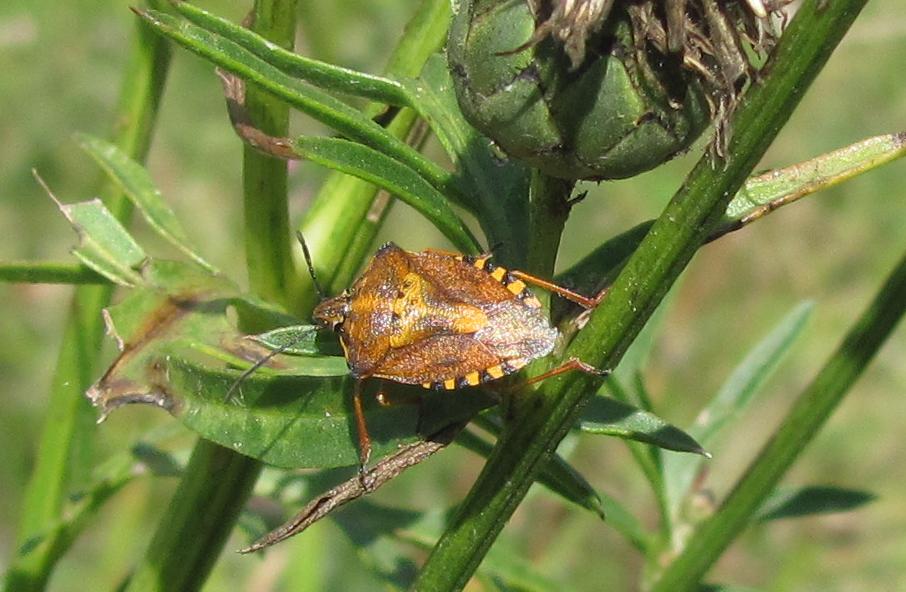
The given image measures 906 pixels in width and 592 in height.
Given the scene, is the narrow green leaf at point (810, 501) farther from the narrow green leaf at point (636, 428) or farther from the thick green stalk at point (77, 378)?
the thick green stalk at point (77, 378)

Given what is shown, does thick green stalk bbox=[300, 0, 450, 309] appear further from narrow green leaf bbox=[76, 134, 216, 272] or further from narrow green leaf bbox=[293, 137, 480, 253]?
narrow green leaf bbox=[293, 137, 480, 253]

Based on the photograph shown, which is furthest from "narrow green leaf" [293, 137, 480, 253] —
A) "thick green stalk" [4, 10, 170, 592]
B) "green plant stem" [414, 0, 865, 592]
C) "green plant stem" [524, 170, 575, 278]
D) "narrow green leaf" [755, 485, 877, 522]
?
"narrow green leaf" [755, 485, 877, 522]

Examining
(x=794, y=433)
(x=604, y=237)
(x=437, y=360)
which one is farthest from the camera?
(x=604, y=237)

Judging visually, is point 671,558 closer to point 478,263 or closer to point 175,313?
point 478,263

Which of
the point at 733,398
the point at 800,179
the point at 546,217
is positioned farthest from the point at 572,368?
the point at 733,398

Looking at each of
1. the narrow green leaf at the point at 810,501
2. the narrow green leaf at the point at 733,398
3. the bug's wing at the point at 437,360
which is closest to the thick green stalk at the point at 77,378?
the bug's wing at the point at 437,360

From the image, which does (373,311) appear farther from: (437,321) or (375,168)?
(375,168)
